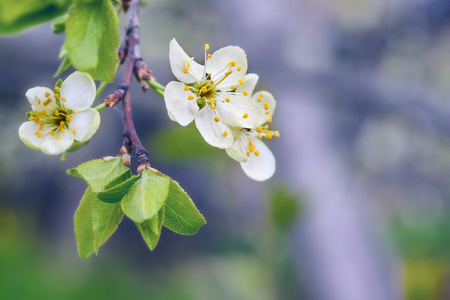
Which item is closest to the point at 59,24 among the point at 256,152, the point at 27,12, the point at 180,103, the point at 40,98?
the point at 27,12

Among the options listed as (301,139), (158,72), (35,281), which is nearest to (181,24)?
(158,72)

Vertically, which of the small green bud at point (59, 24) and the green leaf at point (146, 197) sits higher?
the small green bud at point (59, 24)

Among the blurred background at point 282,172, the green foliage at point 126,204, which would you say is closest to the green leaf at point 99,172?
the green foliage at point 126,204

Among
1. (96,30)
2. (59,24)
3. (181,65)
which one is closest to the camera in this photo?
(96,30)

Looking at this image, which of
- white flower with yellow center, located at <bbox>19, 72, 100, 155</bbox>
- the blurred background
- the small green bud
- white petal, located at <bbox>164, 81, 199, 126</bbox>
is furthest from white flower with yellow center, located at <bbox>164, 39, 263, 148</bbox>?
the blurred background

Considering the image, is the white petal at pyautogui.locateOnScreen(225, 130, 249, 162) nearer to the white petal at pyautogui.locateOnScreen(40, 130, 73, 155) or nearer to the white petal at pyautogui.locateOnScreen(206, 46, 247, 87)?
the white petal at pyautogui.locateOnScreen(206, 46, 247, 87)

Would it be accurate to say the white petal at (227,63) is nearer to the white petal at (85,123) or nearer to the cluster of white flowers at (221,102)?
the cluster of white flowers at (221,102)

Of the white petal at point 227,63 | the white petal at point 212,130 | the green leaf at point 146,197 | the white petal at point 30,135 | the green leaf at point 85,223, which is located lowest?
the green leaf at point 85,223

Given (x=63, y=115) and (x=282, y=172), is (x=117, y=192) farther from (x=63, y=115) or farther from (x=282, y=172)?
(x=282, y=172)
